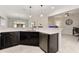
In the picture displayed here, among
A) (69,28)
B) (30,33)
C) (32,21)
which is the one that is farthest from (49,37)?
(69,28)

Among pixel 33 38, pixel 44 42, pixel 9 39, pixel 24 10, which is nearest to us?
pixel 44 42

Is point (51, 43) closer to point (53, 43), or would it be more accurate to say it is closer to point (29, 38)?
point (53, 43)

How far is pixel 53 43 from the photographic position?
323 centimetres

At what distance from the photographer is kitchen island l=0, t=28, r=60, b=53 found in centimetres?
316

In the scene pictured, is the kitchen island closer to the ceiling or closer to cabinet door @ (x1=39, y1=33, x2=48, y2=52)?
cabinet door @ (x1=39, y1=33, x2=48, y2=52)

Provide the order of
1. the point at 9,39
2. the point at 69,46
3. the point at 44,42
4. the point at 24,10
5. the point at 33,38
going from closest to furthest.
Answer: the point at 44,42 → the point at 9,39 → the point at 69,46 → the point at 33,38 → the point at 24,10

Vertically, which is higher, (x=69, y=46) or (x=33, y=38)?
(x=33, y=38)

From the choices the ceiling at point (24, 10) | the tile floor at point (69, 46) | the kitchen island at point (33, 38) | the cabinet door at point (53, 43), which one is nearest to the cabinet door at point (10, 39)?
the kitchen island at point (33, 38)

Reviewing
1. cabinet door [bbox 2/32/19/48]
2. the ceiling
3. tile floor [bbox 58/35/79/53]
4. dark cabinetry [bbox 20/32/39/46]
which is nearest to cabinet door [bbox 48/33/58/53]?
tile floor [bbox 58/35/79/53]

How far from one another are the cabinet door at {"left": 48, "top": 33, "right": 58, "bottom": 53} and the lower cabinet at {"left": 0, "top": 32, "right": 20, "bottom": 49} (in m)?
1.88

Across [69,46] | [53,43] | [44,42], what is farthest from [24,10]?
[69,46]

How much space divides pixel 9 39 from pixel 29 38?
0.95 m

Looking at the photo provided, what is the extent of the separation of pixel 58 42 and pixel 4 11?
9.33 ft

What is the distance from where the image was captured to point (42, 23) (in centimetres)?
524
